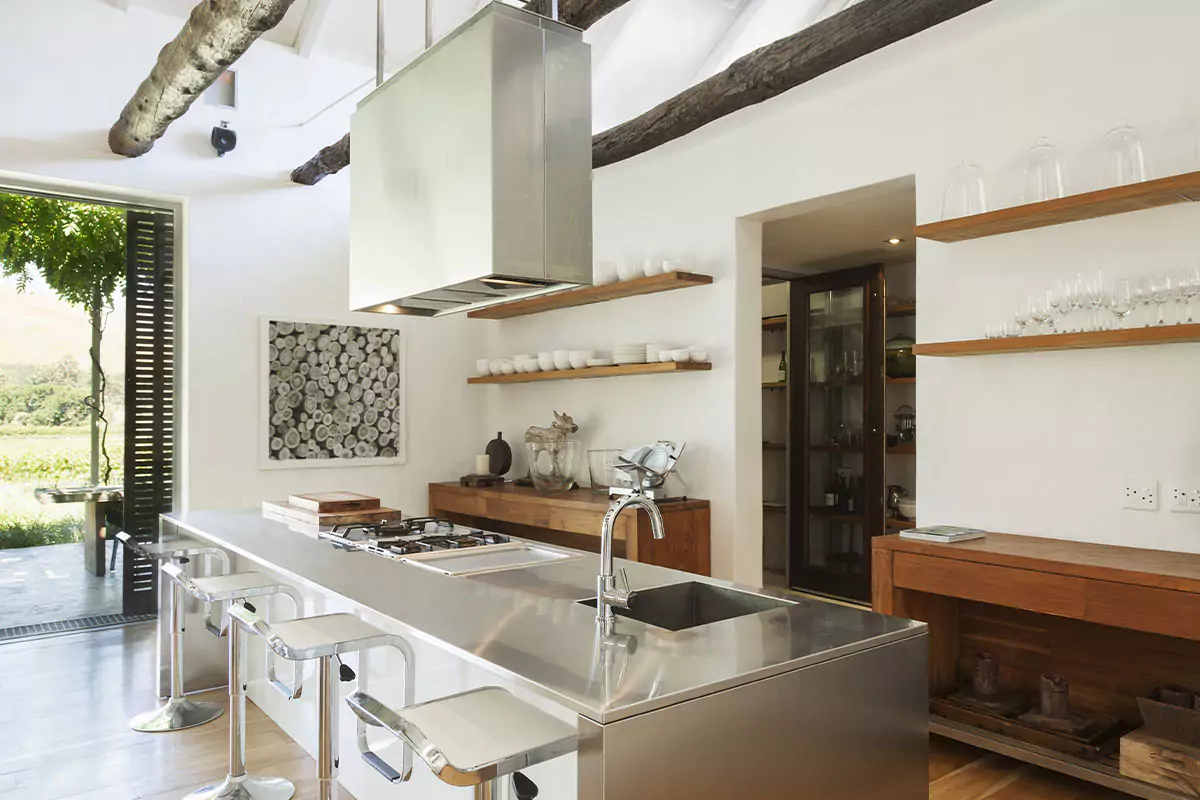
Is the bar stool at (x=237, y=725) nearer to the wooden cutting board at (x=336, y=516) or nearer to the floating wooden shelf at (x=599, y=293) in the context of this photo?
the wooden cutting board at (x=336, y=516)

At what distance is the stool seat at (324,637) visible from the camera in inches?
78.6

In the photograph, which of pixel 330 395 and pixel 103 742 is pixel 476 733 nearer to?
pixel 103 742

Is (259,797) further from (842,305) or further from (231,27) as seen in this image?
(842,305)

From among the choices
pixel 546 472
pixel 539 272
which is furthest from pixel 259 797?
pixel 546 472

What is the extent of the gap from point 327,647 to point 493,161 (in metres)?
1.23

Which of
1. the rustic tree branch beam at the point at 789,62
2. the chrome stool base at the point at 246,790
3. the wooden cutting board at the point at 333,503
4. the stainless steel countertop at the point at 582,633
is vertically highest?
the rustic tree branch beam at the point at 789,62

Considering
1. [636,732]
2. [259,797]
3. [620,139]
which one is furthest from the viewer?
[620,139]

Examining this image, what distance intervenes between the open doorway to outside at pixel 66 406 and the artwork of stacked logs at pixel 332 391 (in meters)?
0.62

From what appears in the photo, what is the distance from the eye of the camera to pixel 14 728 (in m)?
3.28

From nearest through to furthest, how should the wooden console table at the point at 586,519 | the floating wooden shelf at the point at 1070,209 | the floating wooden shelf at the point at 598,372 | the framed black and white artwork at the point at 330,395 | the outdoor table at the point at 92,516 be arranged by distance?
the floating wooden shelf at the point at 1070,209 < the wooden console table at the point at 586,519 < the floating wooden shelf at the point at 598,372 < the outdoor table at the point at 92,516 < the framed black and white artwork at the point at 330,395

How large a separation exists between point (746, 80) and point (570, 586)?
236 centimetres

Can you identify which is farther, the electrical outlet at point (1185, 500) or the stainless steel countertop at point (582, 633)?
the electrical outlet at point (1185, 500)

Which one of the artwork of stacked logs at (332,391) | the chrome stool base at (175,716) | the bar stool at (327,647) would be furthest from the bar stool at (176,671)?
the artwork of stacked logs at (332,391)

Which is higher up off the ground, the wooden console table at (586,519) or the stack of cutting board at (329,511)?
the stack of cutting board at (329,511)
